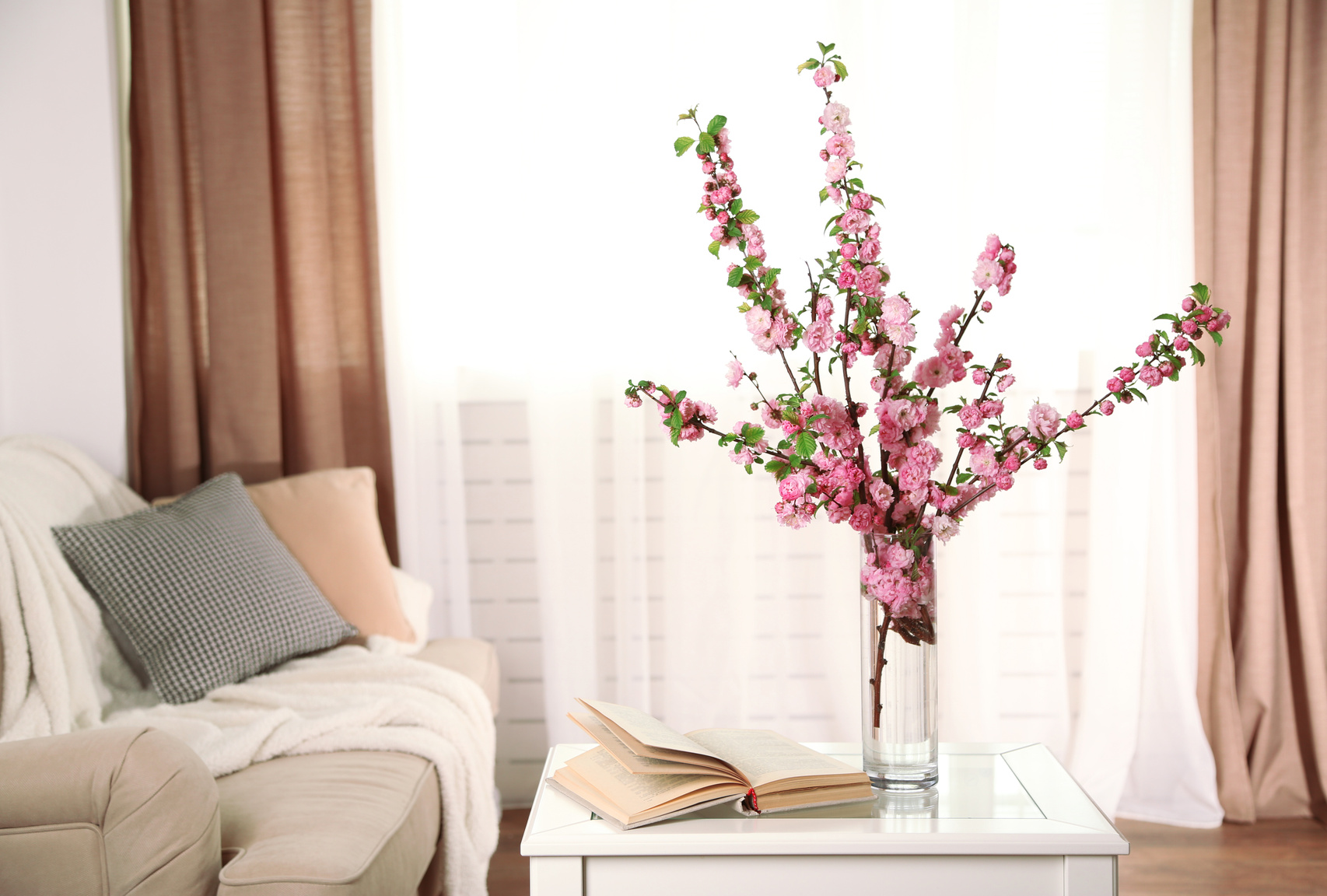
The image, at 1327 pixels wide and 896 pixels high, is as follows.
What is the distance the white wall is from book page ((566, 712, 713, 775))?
70.3 inches

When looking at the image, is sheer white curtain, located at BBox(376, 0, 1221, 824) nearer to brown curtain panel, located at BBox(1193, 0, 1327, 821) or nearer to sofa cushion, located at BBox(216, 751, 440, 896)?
brown curtain panel, located at BBox(1193, 0, 1327, 821)

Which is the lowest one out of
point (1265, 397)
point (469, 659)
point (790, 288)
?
point (469, 659)

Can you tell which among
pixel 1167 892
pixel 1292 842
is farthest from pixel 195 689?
pixel 1292 842

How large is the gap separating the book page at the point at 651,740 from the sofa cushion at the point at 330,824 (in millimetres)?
407

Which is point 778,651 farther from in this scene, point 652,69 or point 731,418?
point 652,69

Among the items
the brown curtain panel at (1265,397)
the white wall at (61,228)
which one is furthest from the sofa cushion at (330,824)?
the brown curtain panel at (1265,397)

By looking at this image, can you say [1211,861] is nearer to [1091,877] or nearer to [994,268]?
[1091,877]

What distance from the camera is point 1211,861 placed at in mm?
2316

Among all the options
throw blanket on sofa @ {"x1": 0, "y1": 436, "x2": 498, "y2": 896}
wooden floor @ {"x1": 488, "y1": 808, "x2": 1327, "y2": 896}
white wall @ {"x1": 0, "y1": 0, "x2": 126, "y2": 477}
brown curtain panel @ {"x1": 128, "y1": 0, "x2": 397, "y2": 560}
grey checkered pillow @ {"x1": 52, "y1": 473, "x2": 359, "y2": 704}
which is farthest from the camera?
brown curtain panel @ {"x1": 128, "y1": 0, "x2": 397, "y2": 560}

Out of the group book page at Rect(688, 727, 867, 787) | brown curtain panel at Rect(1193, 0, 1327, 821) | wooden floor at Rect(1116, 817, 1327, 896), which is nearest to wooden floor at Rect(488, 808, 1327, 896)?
wooden floor at Rect(1116, 817, 1327, 896)

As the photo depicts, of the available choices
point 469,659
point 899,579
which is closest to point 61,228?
point 469,659

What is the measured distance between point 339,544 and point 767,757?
1.35m

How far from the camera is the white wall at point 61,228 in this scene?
2.40 meters

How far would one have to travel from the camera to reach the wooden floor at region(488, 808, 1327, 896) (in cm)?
218
